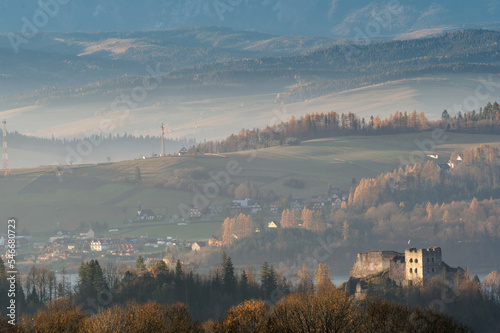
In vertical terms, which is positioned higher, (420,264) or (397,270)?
(420,264)

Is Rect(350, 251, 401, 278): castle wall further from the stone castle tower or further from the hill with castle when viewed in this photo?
the stone castle tower

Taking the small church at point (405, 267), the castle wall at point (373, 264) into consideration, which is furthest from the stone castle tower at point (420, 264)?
the castle wall at point (373, 264)

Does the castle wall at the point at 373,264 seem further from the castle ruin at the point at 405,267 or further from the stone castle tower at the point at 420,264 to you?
the stone castle tower at the point at 420,264

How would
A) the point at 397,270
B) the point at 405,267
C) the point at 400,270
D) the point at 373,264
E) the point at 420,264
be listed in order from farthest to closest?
the point at 373,264 < the point at 397,270 < the point at 400,270 < the point at 405,267 < the point at 420,264

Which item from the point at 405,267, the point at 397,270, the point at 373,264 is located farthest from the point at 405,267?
the point at 373,264

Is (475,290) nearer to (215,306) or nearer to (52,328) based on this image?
(215,306)

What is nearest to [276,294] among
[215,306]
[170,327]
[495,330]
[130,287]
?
[215,306]

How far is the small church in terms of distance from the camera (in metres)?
128

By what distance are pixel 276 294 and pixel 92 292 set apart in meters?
21.3

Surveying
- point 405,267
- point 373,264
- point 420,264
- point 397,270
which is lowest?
point 397,270

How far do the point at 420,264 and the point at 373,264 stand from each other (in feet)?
22.4

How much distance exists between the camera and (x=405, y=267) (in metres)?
130

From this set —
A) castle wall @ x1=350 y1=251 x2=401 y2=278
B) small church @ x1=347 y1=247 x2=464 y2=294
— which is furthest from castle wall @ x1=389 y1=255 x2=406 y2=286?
castle wall @ x1=350 y1=251 x2=401 y2=278

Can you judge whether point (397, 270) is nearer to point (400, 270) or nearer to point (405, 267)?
point (400, 270)
